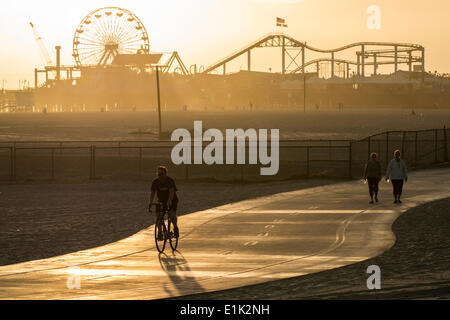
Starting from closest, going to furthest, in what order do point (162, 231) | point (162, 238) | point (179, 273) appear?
point (179, 273) < point (162, 238) < point (162, 231)

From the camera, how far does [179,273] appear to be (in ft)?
51.0

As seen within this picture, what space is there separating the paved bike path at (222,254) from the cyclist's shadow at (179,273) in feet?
0.05

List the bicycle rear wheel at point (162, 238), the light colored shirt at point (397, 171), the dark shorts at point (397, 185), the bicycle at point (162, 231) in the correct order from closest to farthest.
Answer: the bicycle at point (162, 231), the bicycle rear wheel at point (162, 238), the light colored shirt at point (397, 171), the dark shorts at point (397, 185)

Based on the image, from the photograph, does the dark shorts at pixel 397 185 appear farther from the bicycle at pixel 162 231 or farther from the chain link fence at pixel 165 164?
the chain link fence at pixel 165 164

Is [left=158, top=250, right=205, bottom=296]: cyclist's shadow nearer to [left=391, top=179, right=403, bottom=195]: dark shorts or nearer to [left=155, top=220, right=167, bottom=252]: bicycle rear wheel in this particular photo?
[left=155, top=220, right=167, bottom=252]: bicycle rear wheel

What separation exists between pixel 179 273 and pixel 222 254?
84.9 inches

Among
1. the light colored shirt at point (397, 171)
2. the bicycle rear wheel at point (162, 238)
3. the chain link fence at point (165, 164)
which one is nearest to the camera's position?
the bicycle rear wheel at point (162, 238)

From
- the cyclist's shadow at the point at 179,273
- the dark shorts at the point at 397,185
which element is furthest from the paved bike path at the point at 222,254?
the dark shorts at the point at 397,185

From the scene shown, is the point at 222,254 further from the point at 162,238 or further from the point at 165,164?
the point at 165,164

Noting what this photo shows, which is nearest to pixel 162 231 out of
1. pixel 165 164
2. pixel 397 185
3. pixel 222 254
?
pixel 222 254

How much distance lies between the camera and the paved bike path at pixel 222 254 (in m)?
14.4

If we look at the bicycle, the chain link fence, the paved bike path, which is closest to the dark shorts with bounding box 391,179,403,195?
the paved bike path
